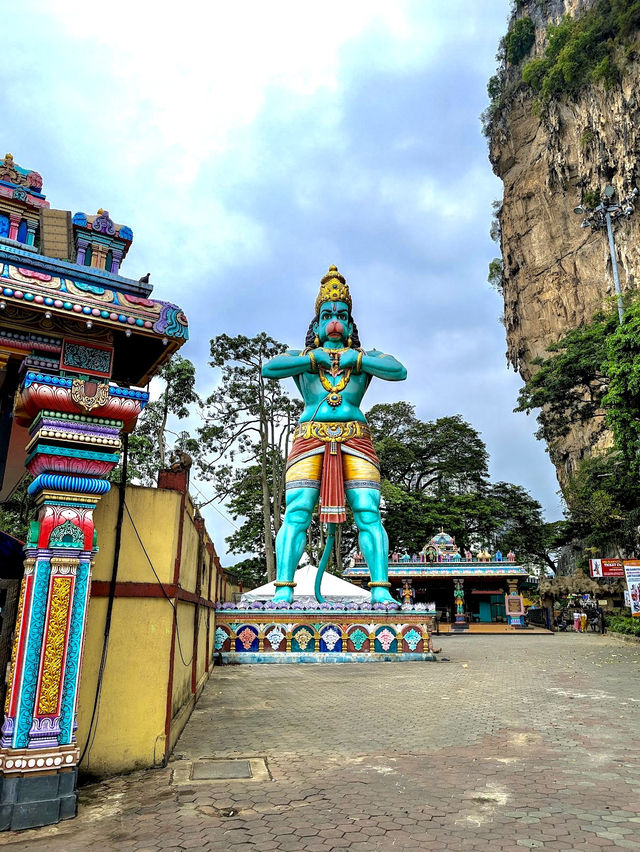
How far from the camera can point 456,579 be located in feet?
92.4

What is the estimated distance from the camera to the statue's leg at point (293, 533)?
14.2 meters

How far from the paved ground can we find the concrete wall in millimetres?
234

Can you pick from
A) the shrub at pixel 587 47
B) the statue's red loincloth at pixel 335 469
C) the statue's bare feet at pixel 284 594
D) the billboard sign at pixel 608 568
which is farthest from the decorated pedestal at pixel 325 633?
the shrub at pixel 587 47

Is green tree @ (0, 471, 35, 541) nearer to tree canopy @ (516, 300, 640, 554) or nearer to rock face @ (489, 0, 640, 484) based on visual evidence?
tree canopy @ (516, 300, 640, 554)

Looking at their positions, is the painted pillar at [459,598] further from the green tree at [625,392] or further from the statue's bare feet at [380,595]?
the statue's bare feet at [380,595]

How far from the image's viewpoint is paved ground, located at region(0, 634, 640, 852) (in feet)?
11.0

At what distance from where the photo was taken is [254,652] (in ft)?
42.8

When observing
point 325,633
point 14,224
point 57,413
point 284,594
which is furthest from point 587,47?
point 57,413

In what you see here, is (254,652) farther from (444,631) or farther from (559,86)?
(559,86)

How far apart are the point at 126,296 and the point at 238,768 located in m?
3.82

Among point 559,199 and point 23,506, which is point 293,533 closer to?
point 23,506

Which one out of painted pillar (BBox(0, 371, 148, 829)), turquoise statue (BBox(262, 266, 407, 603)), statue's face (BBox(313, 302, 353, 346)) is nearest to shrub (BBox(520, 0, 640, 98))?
statue's face (BBox(313, 302, 353, 346))

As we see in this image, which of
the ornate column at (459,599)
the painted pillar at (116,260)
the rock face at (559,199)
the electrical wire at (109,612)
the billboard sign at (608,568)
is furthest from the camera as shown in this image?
the rock face at (559,199)

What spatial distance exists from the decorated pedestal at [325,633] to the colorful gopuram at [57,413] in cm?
922
